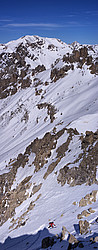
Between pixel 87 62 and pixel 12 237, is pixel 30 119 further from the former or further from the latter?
pixel 12 237

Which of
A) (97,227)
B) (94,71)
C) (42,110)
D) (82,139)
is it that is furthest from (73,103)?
(97,227)

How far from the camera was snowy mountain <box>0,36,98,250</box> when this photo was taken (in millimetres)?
8500

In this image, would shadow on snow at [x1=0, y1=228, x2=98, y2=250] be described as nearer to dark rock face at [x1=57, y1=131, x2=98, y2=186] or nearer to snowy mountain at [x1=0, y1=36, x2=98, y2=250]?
snowy mountain at [x1=0, y1=36, x2=98, y2=250]

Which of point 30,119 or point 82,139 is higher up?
point 30,119

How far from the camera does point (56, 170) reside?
47.1 feet

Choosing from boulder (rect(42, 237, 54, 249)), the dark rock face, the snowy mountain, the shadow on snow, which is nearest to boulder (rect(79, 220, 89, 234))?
A: the snowy mountain

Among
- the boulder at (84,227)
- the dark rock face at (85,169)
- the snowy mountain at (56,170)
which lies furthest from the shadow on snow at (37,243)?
the dark rock face at (85,169)

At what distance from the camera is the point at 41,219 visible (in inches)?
406

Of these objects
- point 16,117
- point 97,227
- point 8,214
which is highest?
point 16,117

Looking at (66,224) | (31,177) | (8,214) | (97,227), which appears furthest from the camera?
(31,177)

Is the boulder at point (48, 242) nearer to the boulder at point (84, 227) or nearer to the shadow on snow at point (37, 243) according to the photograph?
the shadow on snow at point (37, 243)

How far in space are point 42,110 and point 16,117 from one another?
22.4ft

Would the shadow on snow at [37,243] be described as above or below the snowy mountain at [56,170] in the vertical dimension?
below

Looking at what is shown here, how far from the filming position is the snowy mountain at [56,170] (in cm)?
850
